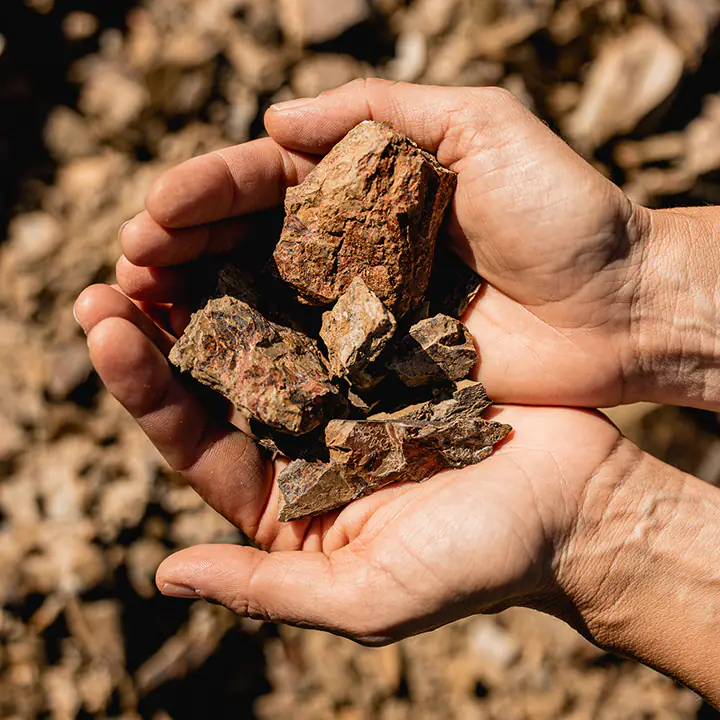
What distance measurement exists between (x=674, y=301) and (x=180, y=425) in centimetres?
183

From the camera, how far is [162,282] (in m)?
2.53

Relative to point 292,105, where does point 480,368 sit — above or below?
below

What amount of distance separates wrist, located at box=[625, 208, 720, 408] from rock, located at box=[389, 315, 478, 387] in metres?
0.68

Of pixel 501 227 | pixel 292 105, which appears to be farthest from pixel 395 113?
pixel 501 227

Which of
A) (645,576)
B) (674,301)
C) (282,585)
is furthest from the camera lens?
(674,301)

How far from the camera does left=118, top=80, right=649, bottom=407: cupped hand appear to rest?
2.47 meters

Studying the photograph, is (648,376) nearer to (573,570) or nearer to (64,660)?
(573,570)

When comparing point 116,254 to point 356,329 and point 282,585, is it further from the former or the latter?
point 282,585

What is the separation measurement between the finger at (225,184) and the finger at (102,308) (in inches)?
11.2

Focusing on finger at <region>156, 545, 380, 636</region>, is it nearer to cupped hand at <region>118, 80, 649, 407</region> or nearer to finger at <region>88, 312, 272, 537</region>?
finger at <region>88, 312, 272, 537</region>

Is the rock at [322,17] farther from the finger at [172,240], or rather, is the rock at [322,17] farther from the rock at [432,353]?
the rock at [432,353]

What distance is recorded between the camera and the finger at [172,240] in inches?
92.3


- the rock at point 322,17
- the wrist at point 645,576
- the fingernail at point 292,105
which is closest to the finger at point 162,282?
the fingernail at point 292,105

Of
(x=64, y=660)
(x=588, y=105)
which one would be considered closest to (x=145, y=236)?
(x=64, y=660)
